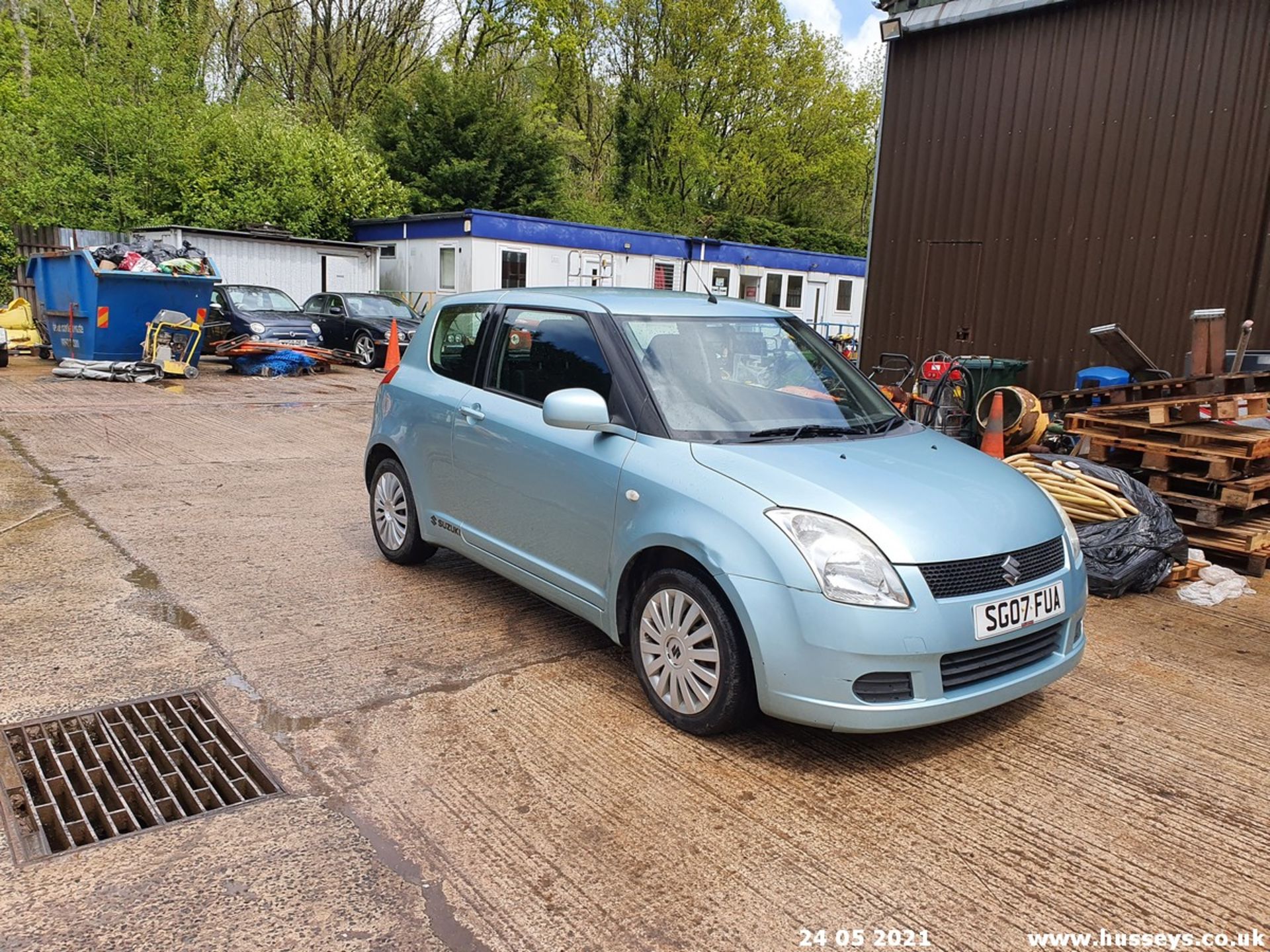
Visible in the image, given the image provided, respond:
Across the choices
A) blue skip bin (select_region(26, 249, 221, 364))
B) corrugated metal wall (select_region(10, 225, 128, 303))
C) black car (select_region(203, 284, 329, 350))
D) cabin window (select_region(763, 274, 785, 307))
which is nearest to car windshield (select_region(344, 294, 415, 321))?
black car (select_region(203, 284, 329, 350))

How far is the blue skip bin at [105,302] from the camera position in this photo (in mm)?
14016

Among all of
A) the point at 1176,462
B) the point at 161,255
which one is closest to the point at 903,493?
the point at 1176,462

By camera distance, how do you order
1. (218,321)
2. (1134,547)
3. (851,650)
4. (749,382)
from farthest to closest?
(218,321) < (1134,547) < (749,382) < (851,650)

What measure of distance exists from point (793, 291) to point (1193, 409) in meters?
24.3

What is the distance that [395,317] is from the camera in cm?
1898

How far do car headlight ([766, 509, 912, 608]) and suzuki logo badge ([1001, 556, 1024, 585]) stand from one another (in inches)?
17.2

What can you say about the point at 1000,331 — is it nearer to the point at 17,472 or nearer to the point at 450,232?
the point at 17,472

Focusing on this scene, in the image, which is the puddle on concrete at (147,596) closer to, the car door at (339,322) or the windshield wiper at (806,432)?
the windshield wiper at (806,432)

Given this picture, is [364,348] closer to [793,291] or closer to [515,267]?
[515,267]

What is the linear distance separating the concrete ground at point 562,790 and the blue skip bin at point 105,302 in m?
10.2

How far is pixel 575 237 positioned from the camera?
23578 millimetres

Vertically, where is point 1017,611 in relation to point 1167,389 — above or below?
below

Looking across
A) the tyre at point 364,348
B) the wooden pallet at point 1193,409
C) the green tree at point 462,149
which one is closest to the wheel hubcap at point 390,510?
the wooden pallet at point 1193,409

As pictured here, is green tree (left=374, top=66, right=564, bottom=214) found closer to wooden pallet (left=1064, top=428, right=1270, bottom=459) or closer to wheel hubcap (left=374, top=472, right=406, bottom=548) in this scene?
wheel hubcap (left=374, top=472, right=406, bottom=548)
